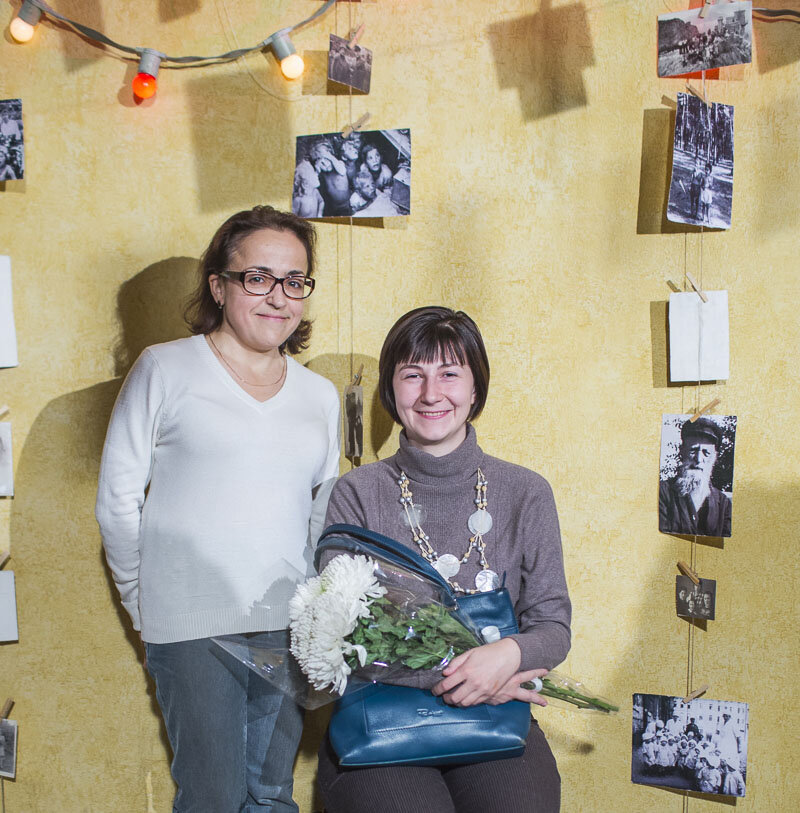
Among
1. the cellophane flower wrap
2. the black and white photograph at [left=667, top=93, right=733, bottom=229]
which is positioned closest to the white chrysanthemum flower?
the cellophane flower wrap

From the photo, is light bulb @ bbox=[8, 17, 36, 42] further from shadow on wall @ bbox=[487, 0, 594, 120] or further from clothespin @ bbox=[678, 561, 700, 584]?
clothespin @ bbox=[678, 561, 700, 584]

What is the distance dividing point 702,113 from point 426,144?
639 millimetres

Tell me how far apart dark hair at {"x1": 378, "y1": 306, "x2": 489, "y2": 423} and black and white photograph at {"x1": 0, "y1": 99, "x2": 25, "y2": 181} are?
107 cm

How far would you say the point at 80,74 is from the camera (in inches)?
70.7

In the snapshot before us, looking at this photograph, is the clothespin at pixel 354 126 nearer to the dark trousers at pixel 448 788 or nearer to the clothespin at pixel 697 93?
the clothespin at pixel 697 93

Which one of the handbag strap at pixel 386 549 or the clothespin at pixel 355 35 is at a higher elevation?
the clothespin at pixel 355 35

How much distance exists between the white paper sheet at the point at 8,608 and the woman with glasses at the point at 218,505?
0.50 meters

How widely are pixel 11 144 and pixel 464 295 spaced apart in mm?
1152

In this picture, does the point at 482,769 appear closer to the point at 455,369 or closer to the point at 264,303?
the point at 455,369

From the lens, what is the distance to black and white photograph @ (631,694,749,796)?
1747mm

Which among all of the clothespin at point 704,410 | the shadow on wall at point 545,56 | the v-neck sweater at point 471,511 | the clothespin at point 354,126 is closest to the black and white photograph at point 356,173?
the clothespin at point 354,126

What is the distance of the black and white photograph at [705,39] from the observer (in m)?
1.65

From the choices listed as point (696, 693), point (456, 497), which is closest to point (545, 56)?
point (456, 497)

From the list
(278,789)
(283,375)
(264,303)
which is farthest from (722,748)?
(264,303)
